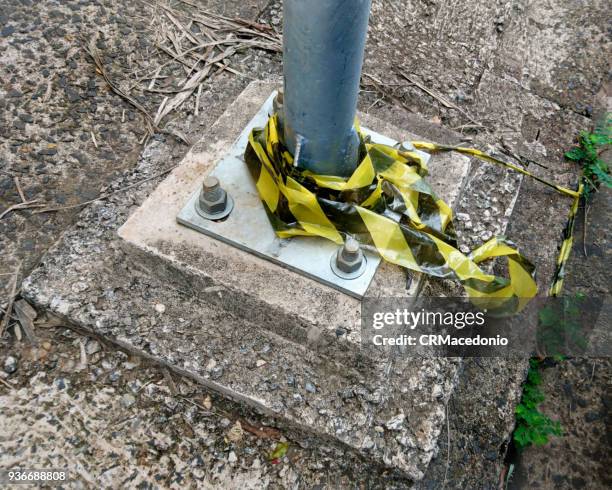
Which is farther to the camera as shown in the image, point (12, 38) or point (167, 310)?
point (12, 38)

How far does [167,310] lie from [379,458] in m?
0.91

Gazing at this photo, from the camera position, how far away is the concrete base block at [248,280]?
1810mm

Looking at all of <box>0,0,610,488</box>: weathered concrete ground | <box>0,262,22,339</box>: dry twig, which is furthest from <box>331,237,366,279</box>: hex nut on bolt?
<box>0,262,22,339</box>: dry twig

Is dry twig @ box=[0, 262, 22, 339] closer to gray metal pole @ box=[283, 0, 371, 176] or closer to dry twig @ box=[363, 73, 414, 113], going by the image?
gray metal pole @ box=[283, 0, 371, 176]

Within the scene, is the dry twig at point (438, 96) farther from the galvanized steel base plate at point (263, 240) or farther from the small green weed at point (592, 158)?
the galvanized steel base plate at point (263, 240)

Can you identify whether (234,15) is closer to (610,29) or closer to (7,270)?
(7,270)

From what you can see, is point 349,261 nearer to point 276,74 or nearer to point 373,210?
point 373,210

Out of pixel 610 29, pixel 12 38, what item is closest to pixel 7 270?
pixel 12 38

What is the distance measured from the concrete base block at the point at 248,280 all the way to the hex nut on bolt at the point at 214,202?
84mm

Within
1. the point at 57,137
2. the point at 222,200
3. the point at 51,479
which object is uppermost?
the point at 222,200

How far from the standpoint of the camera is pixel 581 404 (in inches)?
96.4

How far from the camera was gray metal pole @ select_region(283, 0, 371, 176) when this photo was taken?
1.39 m

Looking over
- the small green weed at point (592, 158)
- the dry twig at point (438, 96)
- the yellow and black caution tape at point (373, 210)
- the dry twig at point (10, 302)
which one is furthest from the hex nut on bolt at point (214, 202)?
the small green weed at point (592, 158)

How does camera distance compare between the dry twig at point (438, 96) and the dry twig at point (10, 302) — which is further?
the dry twig at point (438, 96)
